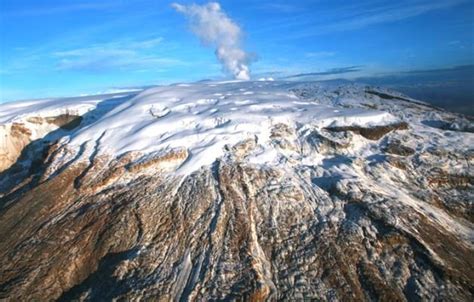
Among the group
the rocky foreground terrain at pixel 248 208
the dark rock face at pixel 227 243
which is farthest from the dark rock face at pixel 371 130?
the dark rock face at pixel 227 243

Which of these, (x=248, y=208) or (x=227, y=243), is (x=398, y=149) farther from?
(x=227, y=243)

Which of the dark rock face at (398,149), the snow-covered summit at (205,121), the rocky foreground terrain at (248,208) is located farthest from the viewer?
the snow-covered summit at (205,121)

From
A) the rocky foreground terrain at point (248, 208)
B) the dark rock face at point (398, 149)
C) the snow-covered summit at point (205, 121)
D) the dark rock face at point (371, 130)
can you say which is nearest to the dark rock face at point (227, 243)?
the rocky foreground terrain at point (248, 208)

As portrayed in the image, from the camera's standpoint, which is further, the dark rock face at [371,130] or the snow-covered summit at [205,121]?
the dark rock face at [371,130]

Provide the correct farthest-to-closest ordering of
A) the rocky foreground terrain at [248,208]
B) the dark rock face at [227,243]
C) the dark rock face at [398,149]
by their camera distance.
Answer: the dark rock face at [398,149]
the rocky foreground terrain at [248,208]
the dark rock face at [227,243]

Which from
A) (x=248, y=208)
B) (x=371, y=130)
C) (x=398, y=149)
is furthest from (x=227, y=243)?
(x=371, y=130)

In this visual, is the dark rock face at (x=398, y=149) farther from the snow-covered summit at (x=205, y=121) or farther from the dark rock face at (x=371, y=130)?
the snow-covered summit at (x=205, y=121)

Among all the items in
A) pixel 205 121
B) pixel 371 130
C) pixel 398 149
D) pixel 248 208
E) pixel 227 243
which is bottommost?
pixel 227 243

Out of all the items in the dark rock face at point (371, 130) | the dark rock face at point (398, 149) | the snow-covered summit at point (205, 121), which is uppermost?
the snow-covered summit at point (205, 121)

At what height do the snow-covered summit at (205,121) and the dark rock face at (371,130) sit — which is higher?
the snow-covered summit at (205,121)
